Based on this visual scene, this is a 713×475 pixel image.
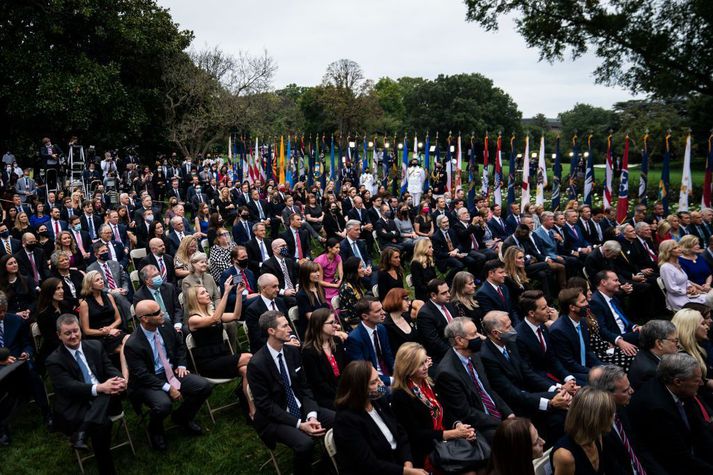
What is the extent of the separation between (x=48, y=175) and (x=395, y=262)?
16.1 metres

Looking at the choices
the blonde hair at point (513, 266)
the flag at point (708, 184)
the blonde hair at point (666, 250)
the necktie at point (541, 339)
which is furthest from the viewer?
the flag at point (708, 184)

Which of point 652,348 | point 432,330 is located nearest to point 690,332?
point 652,348

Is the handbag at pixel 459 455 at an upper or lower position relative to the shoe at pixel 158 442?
upper

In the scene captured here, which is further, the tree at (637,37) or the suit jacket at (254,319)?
the tree at (637,37)

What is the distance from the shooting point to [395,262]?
768 cm

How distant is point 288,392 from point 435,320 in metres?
1.92

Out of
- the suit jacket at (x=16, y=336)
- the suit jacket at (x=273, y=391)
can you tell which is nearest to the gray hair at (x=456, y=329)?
the suit jacket at (x=273, y=391)

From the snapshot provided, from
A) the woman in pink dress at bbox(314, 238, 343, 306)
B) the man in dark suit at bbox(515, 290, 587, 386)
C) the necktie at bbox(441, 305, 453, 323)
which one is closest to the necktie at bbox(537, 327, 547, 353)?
the man in dark suit at bbox(515, 290, 587, 386)

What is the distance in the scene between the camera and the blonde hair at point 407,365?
14.1 feet

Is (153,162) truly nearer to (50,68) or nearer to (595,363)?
(50,68)

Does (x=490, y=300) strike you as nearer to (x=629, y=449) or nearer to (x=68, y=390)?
(x=629, y=449)

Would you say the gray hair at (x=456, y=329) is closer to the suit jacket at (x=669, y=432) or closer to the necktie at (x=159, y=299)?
the suit jacket at (x=669, y=432)

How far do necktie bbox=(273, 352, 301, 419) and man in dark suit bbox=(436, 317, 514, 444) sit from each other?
130cm

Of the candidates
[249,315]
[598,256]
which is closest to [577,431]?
[249,315]
